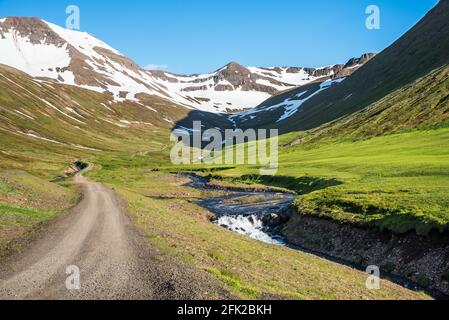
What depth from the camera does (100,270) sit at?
24031 mm

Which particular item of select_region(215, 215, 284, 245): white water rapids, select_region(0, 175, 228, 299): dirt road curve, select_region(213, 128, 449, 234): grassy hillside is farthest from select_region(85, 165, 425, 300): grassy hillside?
select_region(215, 215, 284, 245): white water rapids

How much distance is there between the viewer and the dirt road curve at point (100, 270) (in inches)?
802

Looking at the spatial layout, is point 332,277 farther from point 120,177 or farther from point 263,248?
point 120,177

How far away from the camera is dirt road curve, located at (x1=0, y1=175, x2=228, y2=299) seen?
20.4m

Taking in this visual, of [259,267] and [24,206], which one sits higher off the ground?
[24,206]

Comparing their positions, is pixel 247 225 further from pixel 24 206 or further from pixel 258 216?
pixel 24 206

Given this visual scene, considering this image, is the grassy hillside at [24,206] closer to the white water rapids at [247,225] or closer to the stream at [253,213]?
the white water rapids at [247,225]

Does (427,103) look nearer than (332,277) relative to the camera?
No

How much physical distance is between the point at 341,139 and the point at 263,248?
11258 centimetres

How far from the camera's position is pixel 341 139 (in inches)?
5645

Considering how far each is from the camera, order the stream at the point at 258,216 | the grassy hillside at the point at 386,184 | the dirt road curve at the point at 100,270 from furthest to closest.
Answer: the stream at the point at 258,216
the grassy hillside at the point at 386,184
the dirt road curve at the point at 100,270

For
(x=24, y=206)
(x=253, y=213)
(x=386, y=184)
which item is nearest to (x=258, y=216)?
(x=253, y=213)

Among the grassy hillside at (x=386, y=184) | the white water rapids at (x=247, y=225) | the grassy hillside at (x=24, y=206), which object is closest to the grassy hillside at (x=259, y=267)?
the grassy hillside at (x=386, y=184)
